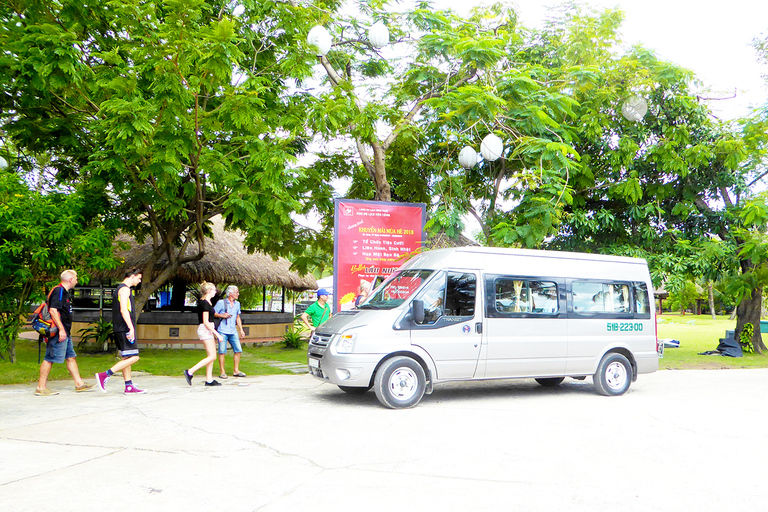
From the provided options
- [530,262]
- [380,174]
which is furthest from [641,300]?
[380,174]

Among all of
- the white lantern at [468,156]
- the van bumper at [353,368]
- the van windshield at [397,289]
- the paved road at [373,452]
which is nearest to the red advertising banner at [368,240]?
the white lantern at [468,156]

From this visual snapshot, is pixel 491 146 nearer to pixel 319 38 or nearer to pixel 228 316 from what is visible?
pixel 319 38

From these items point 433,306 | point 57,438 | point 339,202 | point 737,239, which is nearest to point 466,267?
point 433,306

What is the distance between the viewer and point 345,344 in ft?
26.2

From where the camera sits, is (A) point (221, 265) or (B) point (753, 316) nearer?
(B) point (753, 316)

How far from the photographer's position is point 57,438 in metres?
6.11

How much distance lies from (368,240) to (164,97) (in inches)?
189

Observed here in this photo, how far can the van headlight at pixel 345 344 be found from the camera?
7.94 meters

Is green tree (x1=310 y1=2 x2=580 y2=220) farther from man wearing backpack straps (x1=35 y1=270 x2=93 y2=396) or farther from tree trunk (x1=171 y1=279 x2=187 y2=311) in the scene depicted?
tree trunk (x1=171 y1=279 x2=187 y2=311)

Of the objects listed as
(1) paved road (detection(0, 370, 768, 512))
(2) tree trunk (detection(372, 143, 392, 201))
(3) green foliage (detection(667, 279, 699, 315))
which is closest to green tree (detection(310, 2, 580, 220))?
(2) tree trunk (detection(372, 143, 392, 201))

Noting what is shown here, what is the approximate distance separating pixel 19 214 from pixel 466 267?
8318 millimetres

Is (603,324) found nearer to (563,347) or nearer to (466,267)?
(563,347)

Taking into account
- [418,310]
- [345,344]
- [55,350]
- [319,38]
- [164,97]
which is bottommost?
[55,350]

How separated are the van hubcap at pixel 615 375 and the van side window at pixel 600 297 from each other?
929mm
